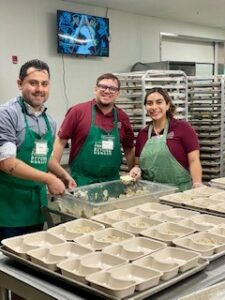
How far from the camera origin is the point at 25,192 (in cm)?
218

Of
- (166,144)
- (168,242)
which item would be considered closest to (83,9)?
(166,144)

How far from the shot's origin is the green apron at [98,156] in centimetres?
274

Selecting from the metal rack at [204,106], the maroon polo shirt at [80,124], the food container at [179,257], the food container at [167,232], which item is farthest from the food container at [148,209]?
the metal rack at [204,106]

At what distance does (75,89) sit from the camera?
5.69 metres

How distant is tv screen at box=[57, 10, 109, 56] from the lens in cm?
531

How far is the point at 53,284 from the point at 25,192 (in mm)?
933

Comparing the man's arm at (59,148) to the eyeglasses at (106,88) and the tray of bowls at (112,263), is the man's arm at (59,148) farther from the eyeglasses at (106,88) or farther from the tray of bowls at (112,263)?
the tray of bowls at (112,263)

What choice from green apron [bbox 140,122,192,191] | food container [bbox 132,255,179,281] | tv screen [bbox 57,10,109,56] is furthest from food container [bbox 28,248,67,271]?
tv screen [bbox 57,10,109,56]

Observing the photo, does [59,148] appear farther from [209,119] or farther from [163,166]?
[209,119]

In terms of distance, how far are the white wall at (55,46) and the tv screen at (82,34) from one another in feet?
0.38

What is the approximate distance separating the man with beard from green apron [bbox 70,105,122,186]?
52 cm

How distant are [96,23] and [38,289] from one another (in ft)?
16.1

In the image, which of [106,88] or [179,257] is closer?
[179,257]

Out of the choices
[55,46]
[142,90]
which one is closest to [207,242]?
[142,90]
